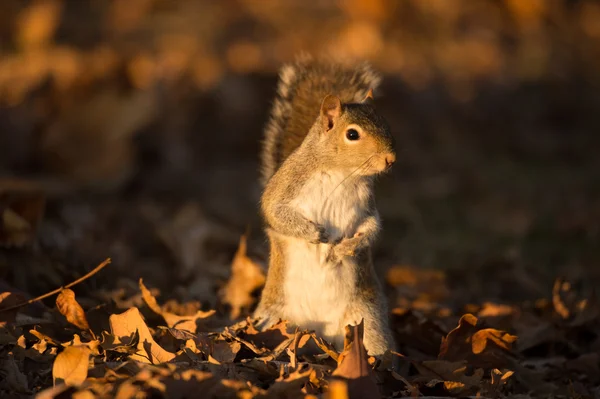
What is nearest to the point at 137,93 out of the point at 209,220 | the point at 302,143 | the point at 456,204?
the point at 209,220

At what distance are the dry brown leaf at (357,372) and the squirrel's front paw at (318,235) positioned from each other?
70cm

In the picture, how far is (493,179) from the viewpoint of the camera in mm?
8664

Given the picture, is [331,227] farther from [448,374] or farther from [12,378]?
[12,378]

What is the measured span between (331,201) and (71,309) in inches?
52.0

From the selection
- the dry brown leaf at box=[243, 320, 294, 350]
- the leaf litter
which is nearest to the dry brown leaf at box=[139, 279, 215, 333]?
the leaf litter

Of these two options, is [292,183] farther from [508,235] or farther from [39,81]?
[39,81]

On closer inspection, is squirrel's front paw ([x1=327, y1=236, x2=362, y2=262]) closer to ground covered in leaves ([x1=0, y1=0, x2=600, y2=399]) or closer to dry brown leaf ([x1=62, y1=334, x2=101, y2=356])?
ground covered in leaves ([x1=0, y1=0, x2=600, y2=399])

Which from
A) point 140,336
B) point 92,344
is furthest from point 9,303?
point 140,336

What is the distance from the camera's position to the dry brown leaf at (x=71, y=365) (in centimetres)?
288

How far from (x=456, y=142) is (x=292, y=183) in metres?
6.19

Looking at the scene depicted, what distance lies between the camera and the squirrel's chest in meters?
3.73

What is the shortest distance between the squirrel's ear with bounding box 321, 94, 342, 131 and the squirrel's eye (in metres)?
0.11

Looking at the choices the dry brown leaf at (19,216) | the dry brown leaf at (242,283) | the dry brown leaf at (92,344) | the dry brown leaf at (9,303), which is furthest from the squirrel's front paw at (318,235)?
the dry brown leaf at (19,216)

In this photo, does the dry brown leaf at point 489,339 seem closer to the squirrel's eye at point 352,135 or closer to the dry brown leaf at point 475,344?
the dry brown leaf at point 475,344
